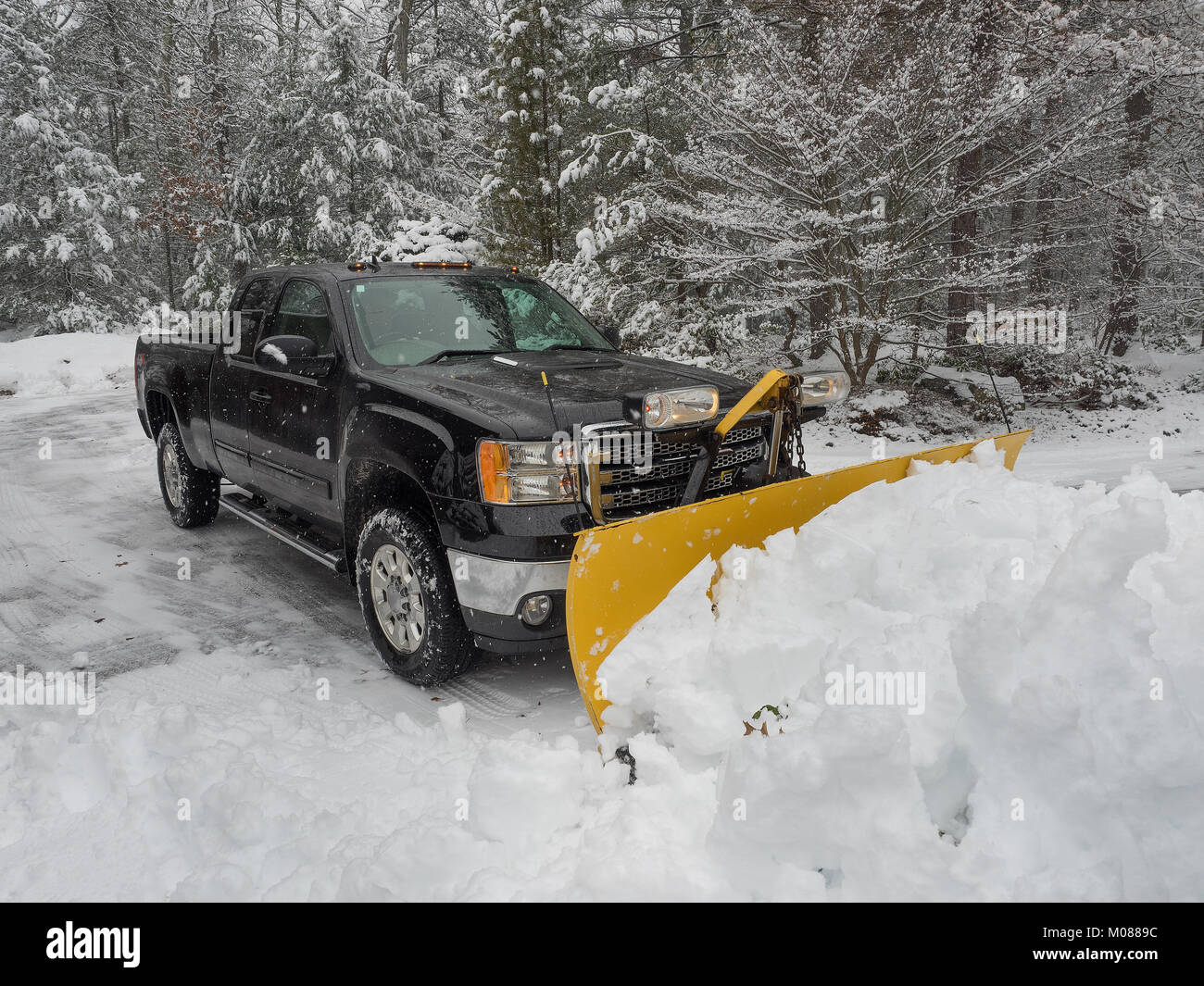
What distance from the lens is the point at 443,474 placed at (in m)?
3.46

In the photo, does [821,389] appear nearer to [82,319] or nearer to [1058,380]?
[1058,380]

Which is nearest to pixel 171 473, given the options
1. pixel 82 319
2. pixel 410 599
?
pixel 410 599

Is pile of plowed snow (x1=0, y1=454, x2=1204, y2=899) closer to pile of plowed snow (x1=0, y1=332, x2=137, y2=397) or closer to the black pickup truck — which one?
the black pickup truck

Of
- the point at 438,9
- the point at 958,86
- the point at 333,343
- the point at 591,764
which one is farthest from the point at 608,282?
the point at 438,9

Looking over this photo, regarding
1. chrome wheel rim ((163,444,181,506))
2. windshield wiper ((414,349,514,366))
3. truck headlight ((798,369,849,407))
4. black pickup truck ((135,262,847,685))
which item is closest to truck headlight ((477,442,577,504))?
black pickup truck ((135,262,847,685))

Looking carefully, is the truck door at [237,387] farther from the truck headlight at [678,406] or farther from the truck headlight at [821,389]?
the truck headlight at [821,389]

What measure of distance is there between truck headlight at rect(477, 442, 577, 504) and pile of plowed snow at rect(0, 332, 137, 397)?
14806mm

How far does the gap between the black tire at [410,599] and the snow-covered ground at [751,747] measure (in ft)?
0.57

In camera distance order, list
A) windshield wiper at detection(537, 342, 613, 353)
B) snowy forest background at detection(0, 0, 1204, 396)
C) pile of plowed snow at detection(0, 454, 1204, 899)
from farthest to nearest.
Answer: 1. snowy forest background at detection(0, 0, 1204, 396)
2. windshield wiper at detection(537, 342, 613, 353)
3. pile of plowed snow at detection(0, 454, 1204, 899)

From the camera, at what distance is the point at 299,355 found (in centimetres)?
413

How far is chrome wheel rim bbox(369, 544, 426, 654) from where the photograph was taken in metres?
3.71

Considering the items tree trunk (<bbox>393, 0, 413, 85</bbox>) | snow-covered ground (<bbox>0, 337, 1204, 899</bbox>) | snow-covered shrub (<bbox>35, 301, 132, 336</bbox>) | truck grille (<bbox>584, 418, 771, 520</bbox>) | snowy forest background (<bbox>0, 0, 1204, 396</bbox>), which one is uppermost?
tree trunk (<bbox>393, 0, 413, 85</bbox>)

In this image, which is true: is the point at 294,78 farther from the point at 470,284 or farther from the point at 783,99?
the point at 470,284

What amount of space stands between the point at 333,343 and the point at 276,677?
166 cm
